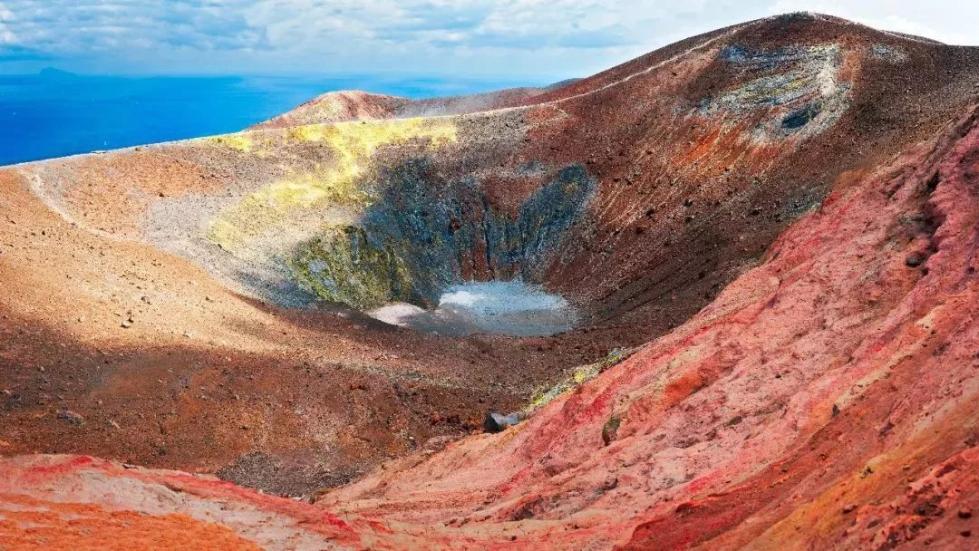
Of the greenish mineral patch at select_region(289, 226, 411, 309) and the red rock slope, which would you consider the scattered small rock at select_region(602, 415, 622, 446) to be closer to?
the red rock slope

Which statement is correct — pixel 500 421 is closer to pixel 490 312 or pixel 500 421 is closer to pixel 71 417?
pixel 71 417

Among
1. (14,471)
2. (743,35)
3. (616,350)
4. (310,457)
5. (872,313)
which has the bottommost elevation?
(310,457)

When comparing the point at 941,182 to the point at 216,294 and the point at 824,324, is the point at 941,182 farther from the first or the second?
the point at 216,294

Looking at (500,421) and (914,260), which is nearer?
(914,260)

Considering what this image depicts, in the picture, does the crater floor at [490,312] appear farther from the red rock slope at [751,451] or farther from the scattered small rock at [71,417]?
the red rock slope at [751,451]

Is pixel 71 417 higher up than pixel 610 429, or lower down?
lower down

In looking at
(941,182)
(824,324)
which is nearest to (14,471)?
(824,324)

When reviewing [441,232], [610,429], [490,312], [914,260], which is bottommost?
[490,312]

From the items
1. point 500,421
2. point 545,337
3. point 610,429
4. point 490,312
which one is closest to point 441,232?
point 490,312

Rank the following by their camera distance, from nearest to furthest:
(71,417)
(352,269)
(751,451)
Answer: (751,451) → (71,417) → (352,269)
